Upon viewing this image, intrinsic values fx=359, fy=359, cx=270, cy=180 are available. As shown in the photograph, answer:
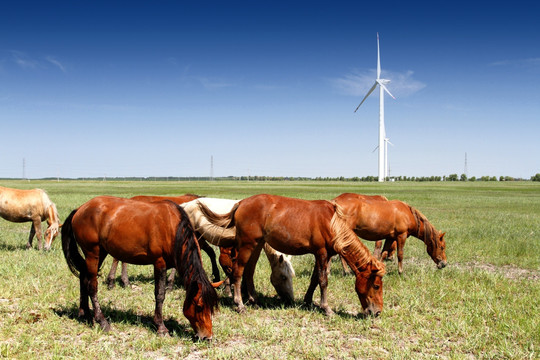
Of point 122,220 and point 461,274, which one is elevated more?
point 122,220

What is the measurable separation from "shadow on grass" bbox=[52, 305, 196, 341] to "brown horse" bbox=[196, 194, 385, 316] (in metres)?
1.17

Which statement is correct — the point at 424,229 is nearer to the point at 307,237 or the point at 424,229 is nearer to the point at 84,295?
the point at 307,237

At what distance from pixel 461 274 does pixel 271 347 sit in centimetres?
590

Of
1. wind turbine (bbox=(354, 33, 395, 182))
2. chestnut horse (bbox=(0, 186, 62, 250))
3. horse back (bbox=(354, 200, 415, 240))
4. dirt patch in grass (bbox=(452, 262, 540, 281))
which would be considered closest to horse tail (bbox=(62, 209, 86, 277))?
horse back (bbox=(354, 200, 415, 240))

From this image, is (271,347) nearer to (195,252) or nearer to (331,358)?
(331,358)

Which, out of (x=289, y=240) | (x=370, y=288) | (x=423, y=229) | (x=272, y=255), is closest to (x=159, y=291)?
(x=289, y=240)

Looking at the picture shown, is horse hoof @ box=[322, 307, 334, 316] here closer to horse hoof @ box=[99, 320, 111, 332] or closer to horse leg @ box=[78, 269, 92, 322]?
horse hoof @ box=[99, 320, 111, 332]

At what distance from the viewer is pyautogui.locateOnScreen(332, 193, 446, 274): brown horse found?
889 cm

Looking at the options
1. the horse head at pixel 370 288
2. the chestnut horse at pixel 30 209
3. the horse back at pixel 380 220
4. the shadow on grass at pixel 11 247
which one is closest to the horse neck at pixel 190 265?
the horse head at pixel 370 288

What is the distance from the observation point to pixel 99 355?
15.0ft

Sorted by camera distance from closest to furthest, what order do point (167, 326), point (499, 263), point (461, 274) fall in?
point (167, 326) < point (461, 274) < point (499, 263)

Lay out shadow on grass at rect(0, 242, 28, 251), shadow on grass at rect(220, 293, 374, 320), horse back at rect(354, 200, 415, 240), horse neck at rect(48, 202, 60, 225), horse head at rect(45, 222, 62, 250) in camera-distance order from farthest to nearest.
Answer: horse neck at rect(48, 202, 60, 225) → shadow on grass at rect(0, 242, 28, 251) → horse head at rect(45, 222, 62, 250) → horse back at rect(354, 200, 415, 240) → shadow on grass at rect(220, 293, 374, 320)

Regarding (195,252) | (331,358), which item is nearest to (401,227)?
(331,358)

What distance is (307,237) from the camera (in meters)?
6.14
